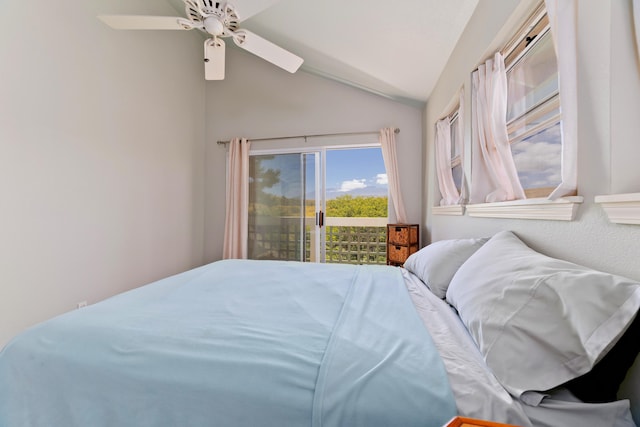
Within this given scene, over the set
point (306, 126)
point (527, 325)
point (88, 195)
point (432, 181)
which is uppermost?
point (306, 126)

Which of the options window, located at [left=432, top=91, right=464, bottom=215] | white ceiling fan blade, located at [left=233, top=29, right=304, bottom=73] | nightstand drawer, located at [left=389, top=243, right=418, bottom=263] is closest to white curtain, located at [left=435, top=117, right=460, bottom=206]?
window, located at [left=432, top=91, right=464, bottom=215]

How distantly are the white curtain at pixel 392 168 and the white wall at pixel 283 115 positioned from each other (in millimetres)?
136

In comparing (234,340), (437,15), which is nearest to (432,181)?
(437,15)

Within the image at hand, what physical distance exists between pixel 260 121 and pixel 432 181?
2386mm

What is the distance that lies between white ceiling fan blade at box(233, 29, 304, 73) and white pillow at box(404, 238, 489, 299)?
173 centimetres

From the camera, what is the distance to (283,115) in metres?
3.45

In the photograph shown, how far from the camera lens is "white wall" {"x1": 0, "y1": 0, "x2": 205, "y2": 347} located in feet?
5.53

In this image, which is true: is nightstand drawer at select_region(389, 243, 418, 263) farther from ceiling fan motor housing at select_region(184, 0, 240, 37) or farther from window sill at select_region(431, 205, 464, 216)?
ceiling fan motor housing at select_region(184, 0, 240, 37)

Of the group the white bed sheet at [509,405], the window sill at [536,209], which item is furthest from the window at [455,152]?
the white bed sheet at [509,405]

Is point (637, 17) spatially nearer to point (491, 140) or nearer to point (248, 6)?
point (491, 140)

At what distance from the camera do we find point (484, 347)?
688mm

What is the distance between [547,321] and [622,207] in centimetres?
37

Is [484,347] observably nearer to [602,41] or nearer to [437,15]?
[602,41]

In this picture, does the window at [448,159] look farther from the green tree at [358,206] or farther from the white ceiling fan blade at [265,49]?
the green tree at [358,206]
